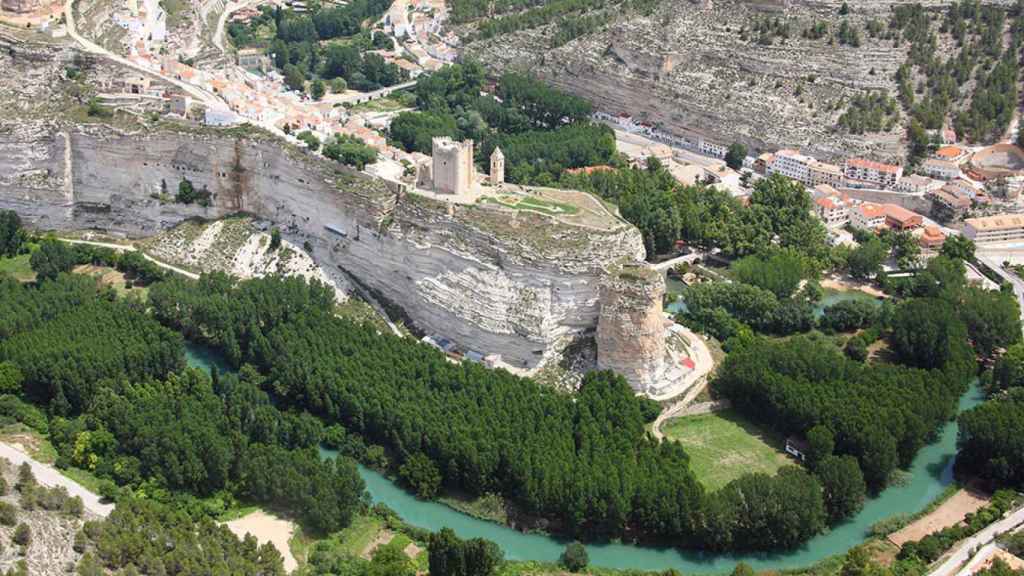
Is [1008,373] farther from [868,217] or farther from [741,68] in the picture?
[741,68]

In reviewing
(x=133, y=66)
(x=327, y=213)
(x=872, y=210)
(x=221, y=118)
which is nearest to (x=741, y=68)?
(x=872, y=210)

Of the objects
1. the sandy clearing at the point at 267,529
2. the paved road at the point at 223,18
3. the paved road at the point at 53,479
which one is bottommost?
the sandy clearing at the point at 267,529

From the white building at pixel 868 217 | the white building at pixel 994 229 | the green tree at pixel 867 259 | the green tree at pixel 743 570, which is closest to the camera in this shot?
the green tree at pixel 743 570

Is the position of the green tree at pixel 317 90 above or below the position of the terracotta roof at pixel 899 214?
below

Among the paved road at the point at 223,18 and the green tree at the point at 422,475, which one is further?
the paved road at the point at 223,18

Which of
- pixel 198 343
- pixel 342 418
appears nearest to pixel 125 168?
pixel 198 343

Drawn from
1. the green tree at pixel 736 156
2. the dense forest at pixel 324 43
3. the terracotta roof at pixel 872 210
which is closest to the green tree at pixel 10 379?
the dense forest at pixel 324 43

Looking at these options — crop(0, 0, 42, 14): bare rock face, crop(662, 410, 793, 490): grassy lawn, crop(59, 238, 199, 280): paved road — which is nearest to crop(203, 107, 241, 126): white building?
crop(59, 238, 199, 280): paved road

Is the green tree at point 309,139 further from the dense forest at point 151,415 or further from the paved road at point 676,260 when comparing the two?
the paved road at point 676,260
